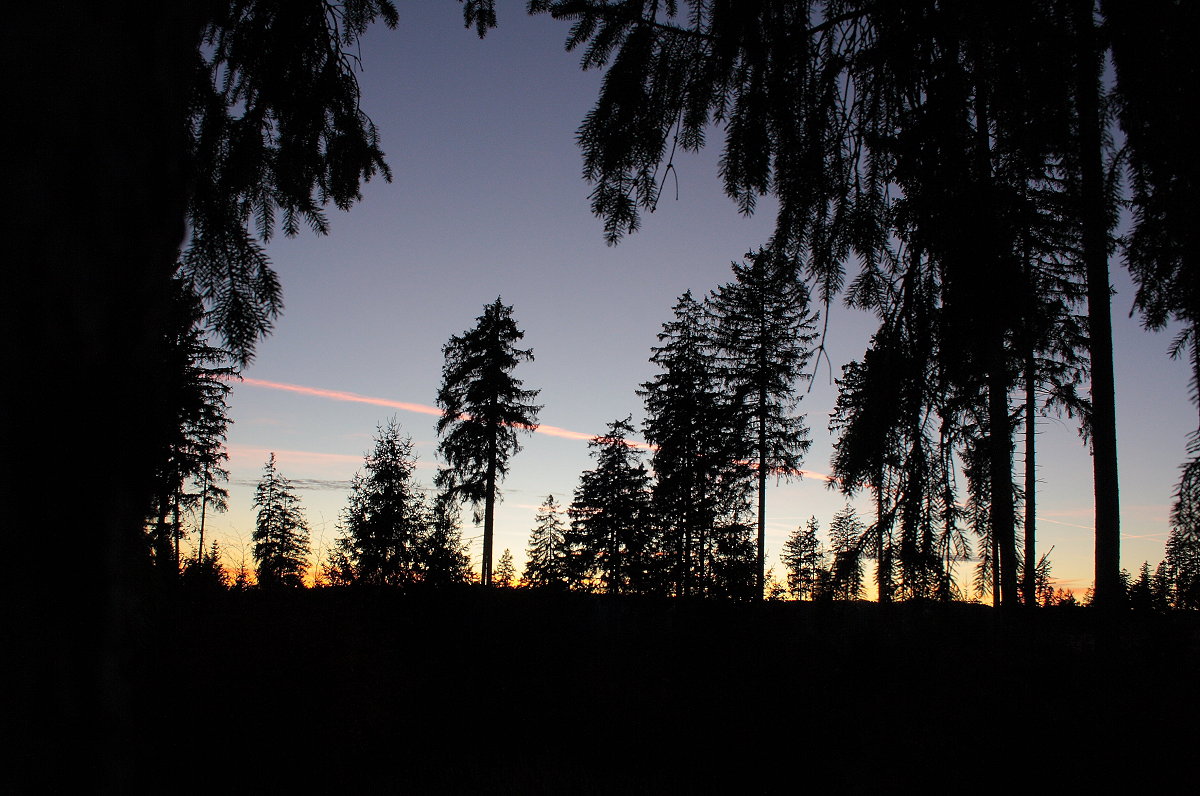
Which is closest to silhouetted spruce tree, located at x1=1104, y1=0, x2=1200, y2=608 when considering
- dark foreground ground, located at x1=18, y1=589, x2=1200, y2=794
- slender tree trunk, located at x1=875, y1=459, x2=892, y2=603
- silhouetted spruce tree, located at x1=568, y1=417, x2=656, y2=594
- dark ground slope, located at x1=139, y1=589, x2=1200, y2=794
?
slender tree trunk, located at x1=875, y1=459, x2=892, y2=603

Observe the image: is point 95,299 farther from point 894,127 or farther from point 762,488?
point 762,488

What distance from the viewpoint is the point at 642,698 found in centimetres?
1079

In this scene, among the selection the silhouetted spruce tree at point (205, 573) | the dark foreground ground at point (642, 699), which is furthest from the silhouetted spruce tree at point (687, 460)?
the silhouetted spruce tree at point (205, 573)

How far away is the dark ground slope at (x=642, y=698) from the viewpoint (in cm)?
729

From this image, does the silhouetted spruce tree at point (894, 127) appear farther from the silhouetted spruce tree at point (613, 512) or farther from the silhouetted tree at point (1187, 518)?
the silhouetted spruce tree at point (613, 512)

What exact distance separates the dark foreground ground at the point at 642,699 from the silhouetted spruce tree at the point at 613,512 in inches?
729

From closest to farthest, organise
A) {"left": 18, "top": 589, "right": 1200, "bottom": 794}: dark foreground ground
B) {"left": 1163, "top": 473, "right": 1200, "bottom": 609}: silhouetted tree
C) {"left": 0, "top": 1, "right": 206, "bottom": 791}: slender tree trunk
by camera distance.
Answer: {"left": 0, "top": 1, "right": 206, "bottom": 791}: slender tree trunk
{"left": 1163, "top": 473, "right": 1200, "bottom": 609}: silhouetted tree
{"left": 18, "top": 589, "right": 1200, "bottom": 794}: dark foreground ground

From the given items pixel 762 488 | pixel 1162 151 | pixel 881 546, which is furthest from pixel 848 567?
pixel 762 488

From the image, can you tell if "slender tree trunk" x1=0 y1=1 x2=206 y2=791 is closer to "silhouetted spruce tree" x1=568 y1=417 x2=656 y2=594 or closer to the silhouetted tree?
the silhouetted tree

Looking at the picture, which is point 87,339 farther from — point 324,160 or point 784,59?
point 324,160

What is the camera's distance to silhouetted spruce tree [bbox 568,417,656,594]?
32031 millimetres

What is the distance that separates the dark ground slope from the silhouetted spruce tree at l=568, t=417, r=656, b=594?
18523 mm

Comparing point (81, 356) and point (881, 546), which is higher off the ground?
point (81, 356)

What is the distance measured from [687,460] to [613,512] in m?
6.71
